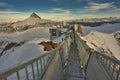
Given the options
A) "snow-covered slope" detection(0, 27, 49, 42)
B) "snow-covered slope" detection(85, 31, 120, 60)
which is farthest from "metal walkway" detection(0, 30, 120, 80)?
"snow-covered slope" detection(0, 27, 49, 42)

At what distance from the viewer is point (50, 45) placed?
43.8 ft

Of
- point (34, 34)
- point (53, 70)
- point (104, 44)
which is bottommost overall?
point (104, 44)

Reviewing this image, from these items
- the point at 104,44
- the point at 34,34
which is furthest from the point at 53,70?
the point at 34,34

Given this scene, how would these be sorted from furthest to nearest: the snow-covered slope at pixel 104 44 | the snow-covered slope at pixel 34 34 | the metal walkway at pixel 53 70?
the snow-covered slope at pixel 34 34, the snow-covered slope at pixel 104 44, the metal walkway at pixel 53 70

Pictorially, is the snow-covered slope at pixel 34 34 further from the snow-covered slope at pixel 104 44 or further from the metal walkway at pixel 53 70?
the metal walkway at pixel 53 70

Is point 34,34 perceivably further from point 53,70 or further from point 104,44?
point 53,70

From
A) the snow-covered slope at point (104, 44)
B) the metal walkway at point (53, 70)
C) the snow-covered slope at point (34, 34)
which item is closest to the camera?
the metal walkway at point (53, 70)

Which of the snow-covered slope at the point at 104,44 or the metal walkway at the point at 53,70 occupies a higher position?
the metal walkway at the point at 53,70

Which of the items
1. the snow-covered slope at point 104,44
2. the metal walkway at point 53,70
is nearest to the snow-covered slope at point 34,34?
the snow-covered slope at point 104,44

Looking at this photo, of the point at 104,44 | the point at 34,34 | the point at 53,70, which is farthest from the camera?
the point at 34,34

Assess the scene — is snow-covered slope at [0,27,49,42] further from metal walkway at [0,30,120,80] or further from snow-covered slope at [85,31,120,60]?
metal walkway at [0,30,120,80]

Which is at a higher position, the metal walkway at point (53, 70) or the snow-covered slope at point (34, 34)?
the metal walkway at point (53, 70)

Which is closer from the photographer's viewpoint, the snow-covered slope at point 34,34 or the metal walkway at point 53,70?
the metal walkway at point 53,70

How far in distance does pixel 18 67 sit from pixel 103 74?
6.90ft
